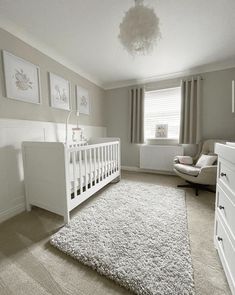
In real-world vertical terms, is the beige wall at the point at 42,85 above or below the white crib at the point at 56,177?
above

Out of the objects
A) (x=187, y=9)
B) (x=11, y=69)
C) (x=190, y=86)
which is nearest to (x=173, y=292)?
(x=187, y=9)

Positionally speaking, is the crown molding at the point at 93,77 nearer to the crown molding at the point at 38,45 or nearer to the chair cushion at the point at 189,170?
the crown molding at the point at 38,45

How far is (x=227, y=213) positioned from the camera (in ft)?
2.89

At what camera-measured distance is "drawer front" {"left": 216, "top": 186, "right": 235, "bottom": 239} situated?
31.2 inches

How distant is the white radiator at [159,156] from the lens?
305 cm

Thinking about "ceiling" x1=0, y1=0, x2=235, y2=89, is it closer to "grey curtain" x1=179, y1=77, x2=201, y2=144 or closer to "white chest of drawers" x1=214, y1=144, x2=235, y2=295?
"grey curtain" x1=179, y1=77, x2=201, y2=144

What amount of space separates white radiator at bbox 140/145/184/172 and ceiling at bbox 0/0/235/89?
5.30 ft

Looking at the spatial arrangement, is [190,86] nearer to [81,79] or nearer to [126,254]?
[81,79]

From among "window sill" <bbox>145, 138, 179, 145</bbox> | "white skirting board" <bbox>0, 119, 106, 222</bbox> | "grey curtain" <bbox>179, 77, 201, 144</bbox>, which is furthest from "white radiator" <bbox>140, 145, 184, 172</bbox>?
"white skirting board" <bbox>0, 119, 106, 222</bbox>

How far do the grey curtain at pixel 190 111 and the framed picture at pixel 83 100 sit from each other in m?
2.01

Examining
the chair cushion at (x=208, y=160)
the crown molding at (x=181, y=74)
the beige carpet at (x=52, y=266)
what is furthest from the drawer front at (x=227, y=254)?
the crown molding at (x=181, y=74)

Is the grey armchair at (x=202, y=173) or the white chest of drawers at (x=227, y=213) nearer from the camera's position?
the white chest of drawers at (x=227, y=213)

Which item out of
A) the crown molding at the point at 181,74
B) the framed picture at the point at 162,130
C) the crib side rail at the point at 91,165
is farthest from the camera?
the framed picture at the point at 162,130

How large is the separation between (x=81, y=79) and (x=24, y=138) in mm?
1723
